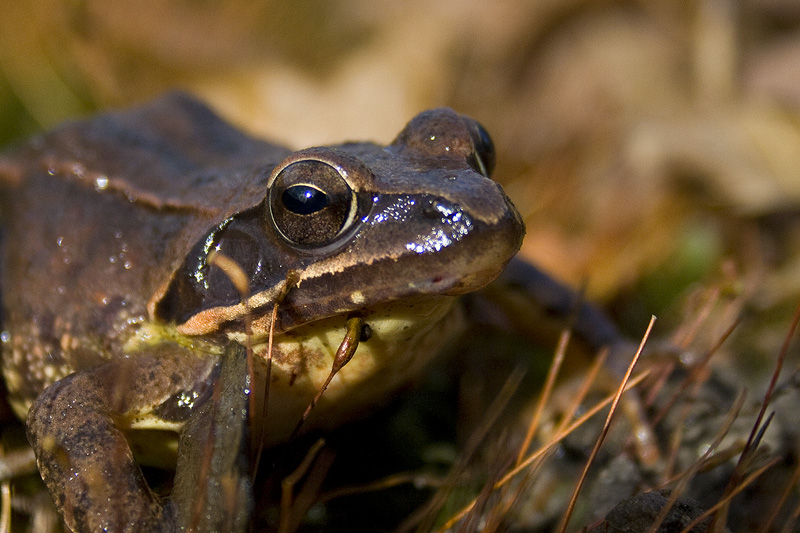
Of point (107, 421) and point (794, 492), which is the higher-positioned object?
point (107, 421)

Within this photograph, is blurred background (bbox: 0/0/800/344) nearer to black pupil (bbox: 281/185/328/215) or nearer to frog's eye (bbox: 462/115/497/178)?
frog's eye (bbox: 462/115/497/178)

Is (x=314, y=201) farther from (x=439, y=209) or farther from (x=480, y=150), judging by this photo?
(x=480, y=150)

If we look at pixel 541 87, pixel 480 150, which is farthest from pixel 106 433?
pixel 541 87

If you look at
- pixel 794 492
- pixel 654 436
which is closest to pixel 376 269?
pixel 654 436

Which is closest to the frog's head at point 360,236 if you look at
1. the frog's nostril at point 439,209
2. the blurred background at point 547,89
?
the frog's nostril at point 439,209

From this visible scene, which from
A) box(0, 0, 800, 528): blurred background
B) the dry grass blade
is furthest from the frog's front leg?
box(0, 0, 800, 528): blurred background

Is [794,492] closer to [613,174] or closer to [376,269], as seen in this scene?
[376,269]

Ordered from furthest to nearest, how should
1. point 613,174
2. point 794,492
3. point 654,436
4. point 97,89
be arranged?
point 97,89 → point 613,174 → point 654,436 → point 794,492
